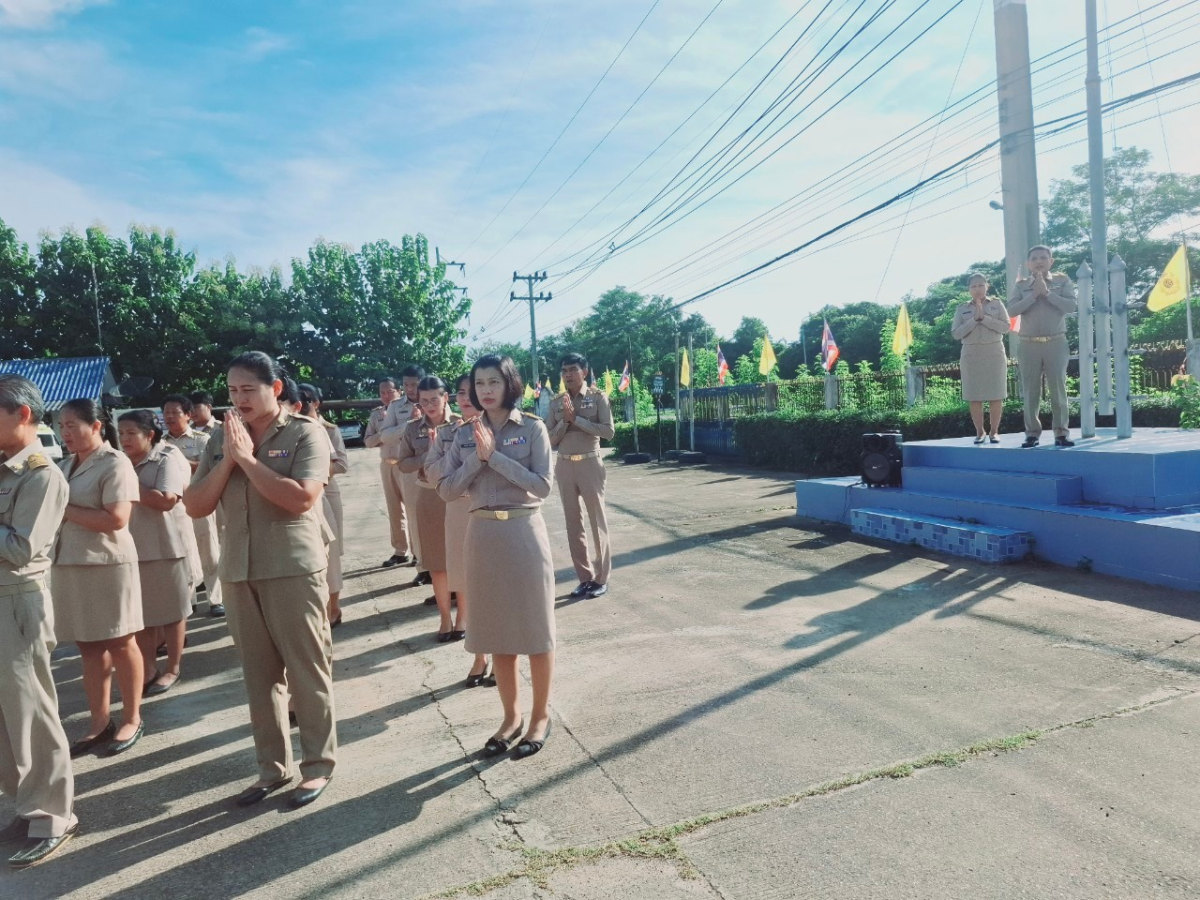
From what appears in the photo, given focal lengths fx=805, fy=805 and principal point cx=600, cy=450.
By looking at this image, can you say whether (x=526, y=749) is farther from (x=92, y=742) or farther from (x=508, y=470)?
(x=92, y=742)

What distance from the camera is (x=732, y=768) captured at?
325 cm

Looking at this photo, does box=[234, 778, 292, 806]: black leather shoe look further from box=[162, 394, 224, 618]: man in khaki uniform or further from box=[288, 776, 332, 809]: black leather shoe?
box=[162, 394, 224, 618]: man in khaki uniform

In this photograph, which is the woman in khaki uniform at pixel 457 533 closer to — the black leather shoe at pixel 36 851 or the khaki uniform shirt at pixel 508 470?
the khaki uniform shirt at pixel 508 470

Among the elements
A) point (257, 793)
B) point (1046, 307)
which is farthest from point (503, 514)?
point (1046, 307)

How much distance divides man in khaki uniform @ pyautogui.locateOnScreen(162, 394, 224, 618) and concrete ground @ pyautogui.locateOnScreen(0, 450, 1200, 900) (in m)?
1.03

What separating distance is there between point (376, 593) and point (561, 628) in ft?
7.78

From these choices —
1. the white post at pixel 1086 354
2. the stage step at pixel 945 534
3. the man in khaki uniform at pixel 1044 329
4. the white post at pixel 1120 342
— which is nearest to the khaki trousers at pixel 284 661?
the stage step at pixel 945 534

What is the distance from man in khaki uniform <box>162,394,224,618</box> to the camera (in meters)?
6.16

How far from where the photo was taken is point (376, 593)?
7125mm

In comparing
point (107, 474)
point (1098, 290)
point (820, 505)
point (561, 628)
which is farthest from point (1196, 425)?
point (107, 474)

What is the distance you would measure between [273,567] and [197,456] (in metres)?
3.96

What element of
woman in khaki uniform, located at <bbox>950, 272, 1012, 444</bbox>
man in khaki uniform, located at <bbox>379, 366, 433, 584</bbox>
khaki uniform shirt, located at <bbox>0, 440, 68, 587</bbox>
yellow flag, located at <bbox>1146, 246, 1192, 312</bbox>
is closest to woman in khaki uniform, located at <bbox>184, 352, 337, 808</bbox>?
khaki uniform shirt, located at <bbox>0, 440, 68, 587</bbox>

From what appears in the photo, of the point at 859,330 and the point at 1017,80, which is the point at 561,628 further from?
the point at 859,330

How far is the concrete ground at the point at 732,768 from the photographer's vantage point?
2572 millimetres
